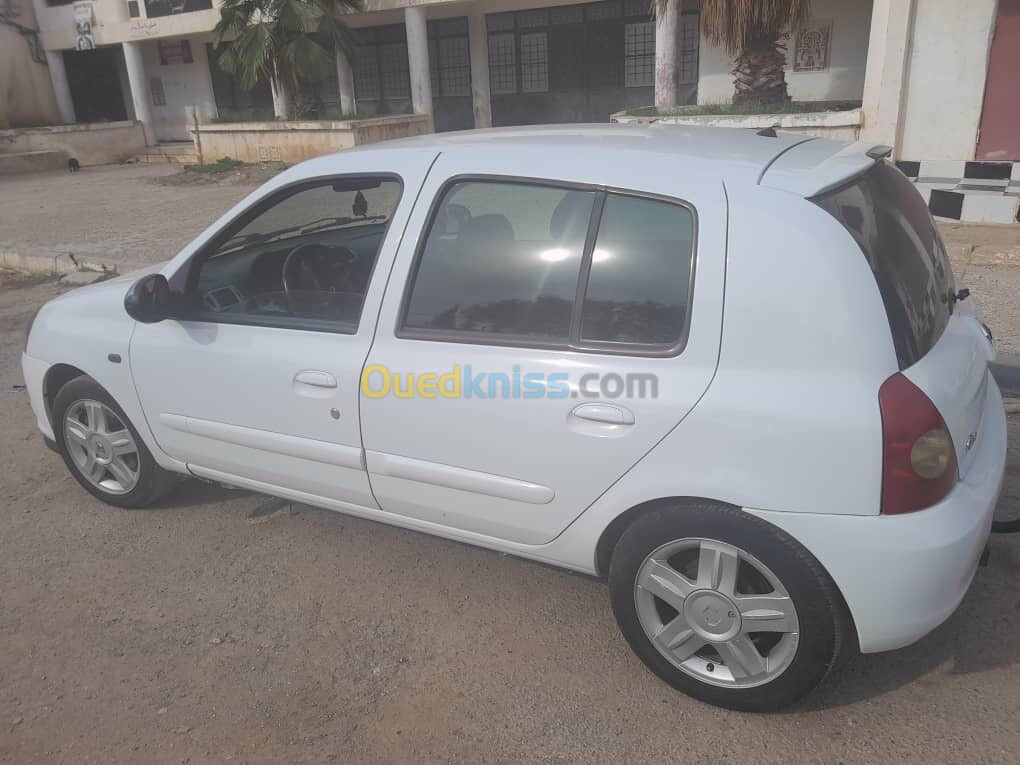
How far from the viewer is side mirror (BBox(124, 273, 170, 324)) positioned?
10.3ft

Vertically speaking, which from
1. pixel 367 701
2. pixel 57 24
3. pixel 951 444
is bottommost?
pixel 367 701

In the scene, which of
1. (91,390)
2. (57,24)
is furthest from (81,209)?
(57,24)

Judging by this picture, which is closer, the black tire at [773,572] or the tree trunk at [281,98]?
the black tire at [773,572]

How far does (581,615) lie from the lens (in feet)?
9.62

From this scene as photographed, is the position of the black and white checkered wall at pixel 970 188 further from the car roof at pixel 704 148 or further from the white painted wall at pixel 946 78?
the car roof at pixel 704 148

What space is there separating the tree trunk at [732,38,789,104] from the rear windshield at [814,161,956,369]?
8420 mm

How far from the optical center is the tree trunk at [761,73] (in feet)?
33.6

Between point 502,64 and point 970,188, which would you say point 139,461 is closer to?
point 970,188

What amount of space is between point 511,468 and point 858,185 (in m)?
1.34

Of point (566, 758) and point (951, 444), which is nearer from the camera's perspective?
point (951, 444)

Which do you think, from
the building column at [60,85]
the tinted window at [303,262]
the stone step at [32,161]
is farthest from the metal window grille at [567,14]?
the building column at [60,85]

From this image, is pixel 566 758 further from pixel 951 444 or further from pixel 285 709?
pixel 951 444

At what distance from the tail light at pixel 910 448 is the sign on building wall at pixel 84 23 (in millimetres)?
25737

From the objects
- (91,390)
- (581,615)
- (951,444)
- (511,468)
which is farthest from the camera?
(91,390)
